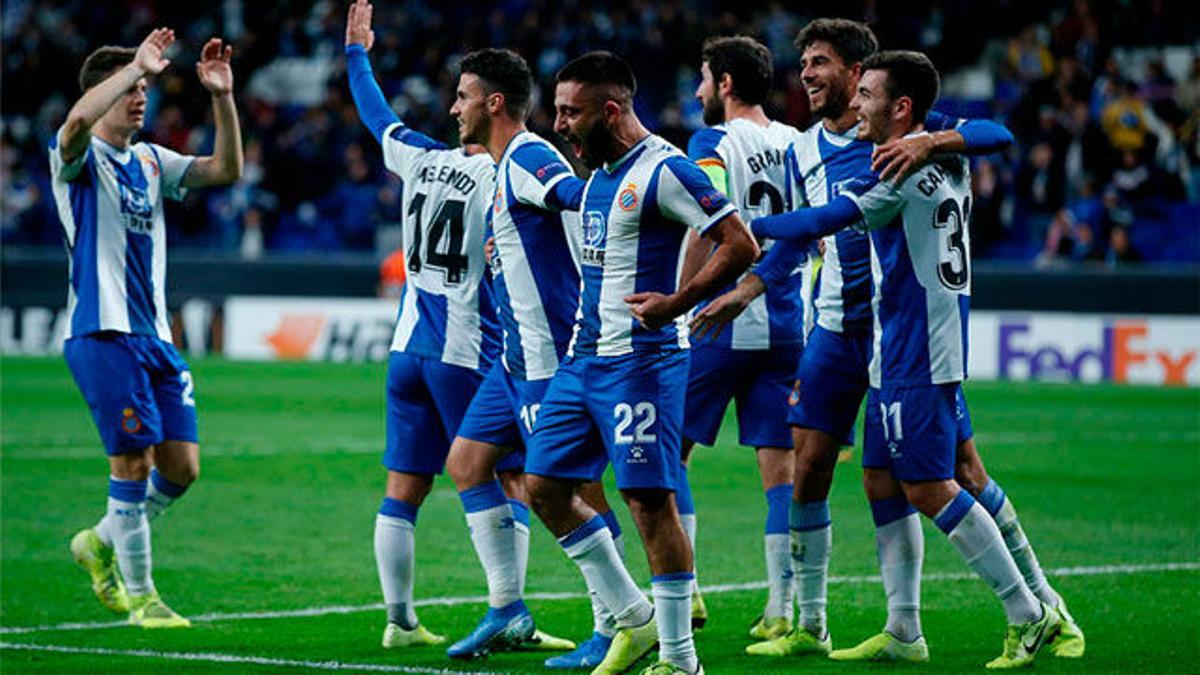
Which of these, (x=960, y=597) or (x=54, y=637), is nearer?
(x=54, y=637)

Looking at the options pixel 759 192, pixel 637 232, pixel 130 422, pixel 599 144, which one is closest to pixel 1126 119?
pixel 759 192

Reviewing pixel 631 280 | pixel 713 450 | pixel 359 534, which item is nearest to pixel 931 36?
pixel 713 450

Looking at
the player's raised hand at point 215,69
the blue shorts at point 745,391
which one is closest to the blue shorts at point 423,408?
the blue shorts at point 745,391

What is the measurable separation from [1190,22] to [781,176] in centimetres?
2058

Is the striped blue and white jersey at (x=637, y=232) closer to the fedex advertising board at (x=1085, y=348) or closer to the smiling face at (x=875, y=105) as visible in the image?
the smiling face at (x=875, y=105)

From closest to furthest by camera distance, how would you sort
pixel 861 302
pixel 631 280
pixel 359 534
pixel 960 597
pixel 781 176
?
1. pixel 631 280
2. pixel 861 302
3. pixel 781 176
4. pixel 960 597
5. pixel 359 534

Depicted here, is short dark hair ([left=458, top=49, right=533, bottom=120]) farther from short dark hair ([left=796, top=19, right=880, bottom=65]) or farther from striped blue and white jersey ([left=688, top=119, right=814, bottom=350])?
short dark hair ([left=796, top=19, right=880, bottom=65])

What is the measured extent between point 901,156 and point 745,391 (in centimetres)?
175

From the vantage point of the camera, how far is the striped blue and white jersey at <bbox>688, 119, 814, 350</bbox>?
27.8 ft

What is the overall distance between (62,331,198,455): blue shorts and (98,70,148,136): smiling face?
95 centimetres

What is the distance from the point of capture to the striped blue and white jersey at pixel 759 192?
8484 mm

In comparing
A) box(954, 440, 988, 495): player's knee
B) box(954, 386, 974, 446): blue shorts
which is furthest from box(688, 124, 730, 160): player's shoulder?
box(954, 440, 988, 495): player's knee

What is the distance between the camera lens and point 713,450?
16.8 metres

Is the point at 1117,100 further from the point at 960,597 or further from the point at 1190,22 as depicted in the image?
the point at 960,597
